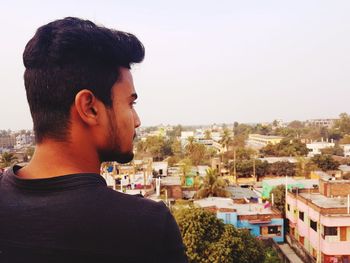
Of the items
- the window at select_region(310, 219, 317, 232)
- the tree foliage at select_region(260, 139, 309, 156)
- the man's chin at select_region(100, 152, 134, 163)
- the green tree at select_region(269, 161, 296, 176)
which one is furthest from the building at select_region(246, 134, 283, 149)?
the man's chin at select_region(100, 152, 134, 163)

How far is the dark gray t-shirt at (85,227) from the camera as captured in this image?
2.70 ft

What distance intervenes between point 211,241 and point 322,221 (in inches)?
203

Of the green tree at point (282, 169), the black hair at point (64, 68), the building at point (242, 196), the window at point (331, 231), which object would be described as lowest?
the building at point (242, 196)

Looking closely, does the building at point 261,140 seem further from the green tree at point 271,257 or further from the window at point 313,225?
the green tree at point 271,257

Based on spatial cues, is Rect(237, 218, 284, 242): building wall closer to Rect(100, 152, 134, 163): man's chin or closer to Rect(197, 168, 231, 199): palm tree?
Rect(197, 168, 231, 199): palm tree

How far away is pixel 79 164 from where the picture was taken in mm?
951

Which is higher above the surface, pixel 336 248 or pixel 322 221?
pixel 322 221

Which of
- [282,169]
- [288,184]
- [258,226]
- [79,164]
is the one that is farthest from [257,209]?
[79,164]

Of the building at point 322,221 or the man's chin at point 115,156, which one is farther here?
the building at point 322,221

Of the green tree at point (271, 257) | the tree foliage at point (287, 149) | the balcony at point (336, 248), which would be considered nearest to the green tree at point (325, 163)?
the tree foliage at point (287, 149)

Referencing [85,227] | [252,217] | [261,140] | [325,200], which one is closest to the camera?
[85,227]

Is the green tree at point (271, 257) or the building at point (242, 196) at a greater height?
the building at point (242, 196)

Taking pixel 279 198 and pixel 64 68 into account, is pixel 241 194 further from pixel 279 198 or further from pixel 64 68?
pixel 64 68

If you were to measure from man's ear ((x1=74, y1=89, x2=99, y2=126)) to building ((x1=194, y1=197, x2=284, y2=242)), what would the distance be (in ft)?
52.6
